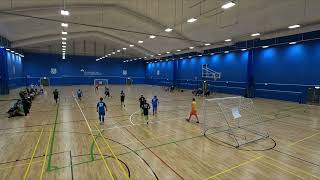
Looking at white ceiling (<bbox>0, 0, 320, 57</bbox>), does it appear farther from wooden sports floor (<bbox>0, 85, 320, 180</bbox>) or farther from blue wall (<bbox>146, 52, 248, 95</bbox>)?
wooden sports floor (<bbox>0, 85, 320, 180</bbox>)

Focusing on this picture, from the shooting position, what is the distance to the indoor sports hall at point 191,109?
6105mm

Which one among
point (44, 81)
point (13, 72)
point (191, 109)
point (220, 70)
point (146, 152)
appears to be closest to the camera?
point (146, 152)

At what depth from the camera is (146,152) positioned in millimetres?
7074

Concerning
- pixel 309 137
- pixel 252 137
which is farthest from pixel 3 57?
pixel 309 137

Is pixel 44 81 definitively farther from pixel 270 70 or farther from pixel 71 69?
pixel 270 70

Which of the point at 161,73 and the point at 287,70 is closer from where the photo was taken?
the point at 287,70

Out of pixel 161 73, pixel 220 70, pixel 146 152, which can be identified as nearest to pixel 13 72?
pixel 161 73

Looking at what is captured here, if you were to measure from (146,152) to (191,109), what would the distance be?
8.34 metres

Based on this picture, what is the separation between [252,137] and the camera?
890 centimetres

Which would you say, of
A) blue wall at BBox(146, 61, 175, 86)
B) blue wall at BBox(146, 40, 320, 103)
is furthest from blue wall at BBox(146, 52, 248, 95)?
blue wall at BBox(146, 61, 175, 86)

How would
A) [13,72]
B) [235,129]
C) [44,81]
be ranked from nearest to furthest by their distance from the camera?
1. [235,129]
2. [13,72]
3. [44,81]

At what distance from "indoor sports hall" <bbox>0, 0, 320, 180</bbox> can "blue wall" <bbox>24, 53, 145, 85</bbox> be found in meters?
8.47

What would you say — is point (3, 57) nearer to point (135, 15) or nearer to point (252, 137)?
point (135, 15)

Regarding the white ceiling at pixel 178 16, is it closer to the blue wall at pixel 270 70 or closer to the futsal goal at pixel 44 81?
the blue wall at pixel 270 70
